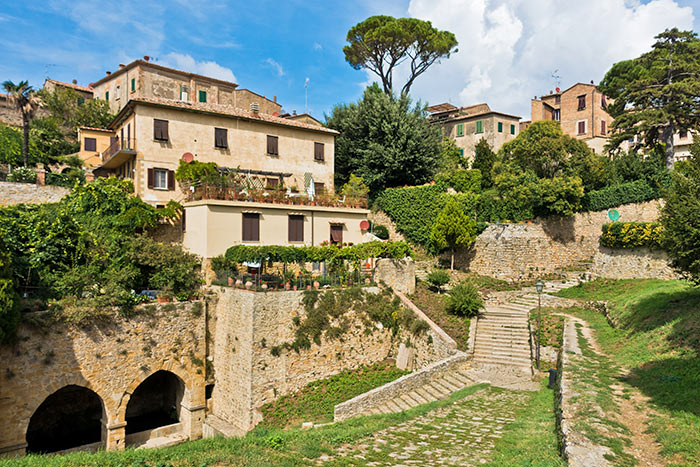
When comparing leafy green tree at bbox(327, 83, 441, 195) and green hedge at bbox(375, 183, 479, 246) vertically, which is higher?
leafy green tree at bbox(327, 83, 441, 195)

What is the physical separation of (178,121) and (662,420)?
25561 millimetres

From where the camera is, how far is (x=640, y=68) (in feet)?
115

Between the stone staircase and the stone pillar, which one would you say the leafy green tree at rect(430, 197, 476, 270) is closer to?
the stone staircase

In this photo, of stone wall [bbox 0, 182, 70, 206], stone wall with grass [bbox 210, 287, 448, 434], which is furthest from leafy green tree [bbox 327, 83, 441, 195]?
stone wall [bbox 0, 182, 70, 206]

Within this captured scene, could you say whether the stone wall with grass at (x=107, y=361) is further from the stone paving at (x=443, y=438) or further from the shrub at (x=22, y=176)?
the shrub at (x=22, y=176)

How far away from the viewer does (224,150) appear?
26781mm

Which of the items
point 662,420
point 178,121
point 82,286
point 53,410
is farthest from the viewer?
point 178,121

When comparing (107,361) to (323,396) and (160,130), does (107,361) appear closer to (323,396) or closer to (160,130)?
(323,396)

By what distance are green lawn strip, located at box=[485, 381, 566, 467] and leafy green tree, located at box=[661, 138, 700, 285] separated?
5.96m

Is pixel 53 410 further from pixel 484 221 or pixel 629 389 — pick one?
pixel 484 221

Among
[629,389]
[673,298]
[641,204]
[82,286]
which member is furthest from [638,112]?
[82,286]

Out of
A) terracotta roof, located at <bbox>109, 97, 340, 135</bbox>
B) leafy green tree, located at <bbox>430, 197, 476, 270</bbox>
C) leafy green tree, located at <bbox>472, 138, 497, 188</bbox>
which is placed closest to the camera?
terracotta roof, located at <bbox>109, 97, 340, 135</bbox>

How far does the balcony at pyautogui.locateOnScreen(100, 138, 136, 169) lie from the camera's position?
24.3 m

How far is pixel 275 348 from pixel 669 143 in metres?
30.7
